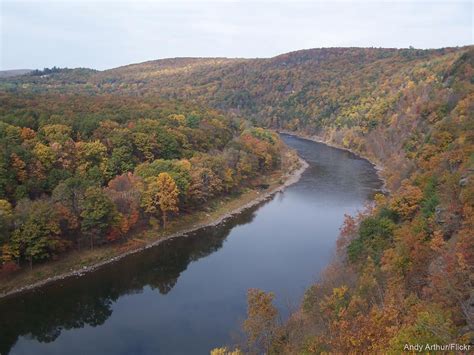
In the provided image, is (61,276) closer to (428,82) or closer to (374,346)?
(374,346)

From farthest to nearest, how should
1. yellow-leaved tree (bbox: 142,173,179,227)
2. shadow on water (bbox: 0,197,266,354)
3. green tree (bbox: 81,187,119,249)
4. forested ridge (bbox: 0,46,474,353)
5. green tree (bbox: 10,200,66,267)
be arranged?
yellow-leaved tree (bbox: 142,173,179,227), green tree (bbox: 81,187,119,249), green tree (bbox: 10,200,66,267), shadow on water (bbox: 0,197,266,354), forested ridge (bbox: 0,46,474,353)

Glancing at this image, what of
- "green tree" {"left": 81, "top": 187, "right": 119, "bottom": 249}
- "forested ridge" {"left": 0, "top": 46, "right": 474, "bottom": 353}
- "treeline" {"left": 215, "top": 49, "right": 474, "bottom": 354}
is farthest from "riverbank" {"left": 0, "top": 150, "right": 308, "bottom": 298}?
"treeline" {"left": 215, "top": 49, "right": 474, "bottom": 354}

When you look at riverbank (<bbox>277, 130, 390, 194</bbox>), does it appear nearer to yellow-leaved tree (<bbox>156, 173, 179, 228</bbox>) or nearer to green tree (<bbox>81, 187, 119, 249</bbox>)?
yellow-leaved tree (<bbox>156, 173, 179, 228</bbox>)

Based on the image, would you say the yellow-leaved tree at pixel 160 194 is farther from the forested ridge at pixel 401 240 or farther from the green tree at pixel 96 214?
the forested ridge at pixel 401 240

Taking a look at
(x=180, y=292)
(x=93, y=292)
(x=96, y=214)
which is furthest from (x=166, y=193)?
(x=93, y=292)

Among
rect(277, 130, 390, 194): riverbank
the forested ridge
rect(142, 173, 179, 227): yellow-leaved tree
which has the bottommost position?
rect(277, 130, 390, 194): riverbank
